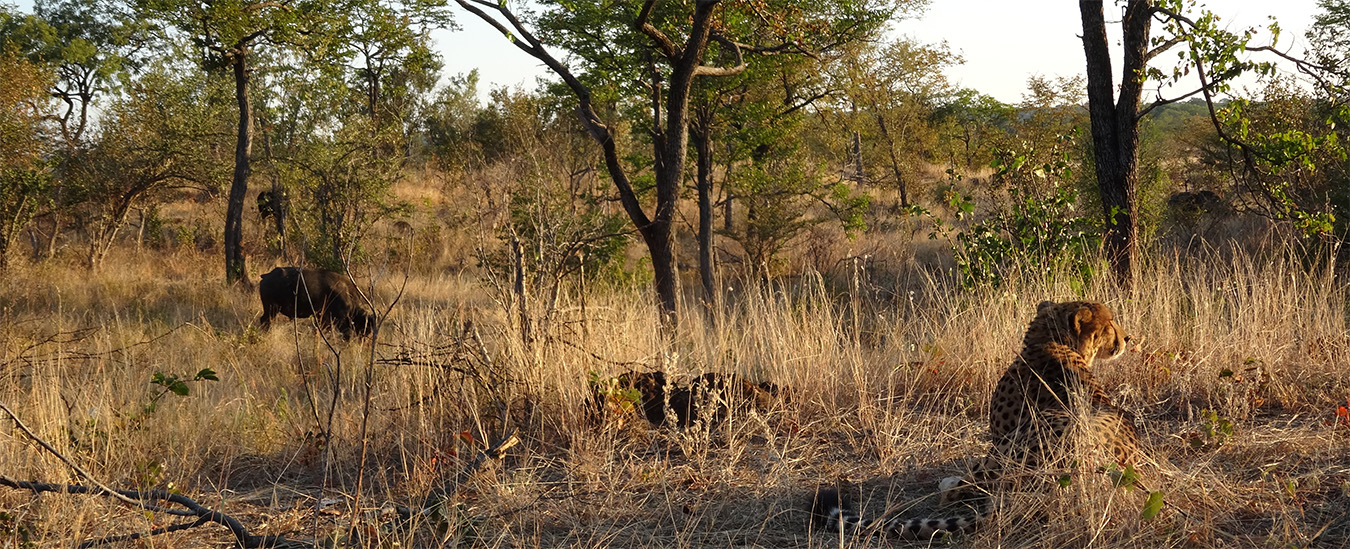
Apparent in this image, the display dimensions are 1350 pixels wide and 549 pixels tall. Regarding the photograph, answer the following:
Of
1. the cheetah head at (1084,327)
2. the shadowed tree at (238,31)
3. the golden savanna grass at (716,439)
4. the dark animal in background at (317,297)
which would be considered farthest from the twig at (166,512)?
the shadowed tree at (238,31)

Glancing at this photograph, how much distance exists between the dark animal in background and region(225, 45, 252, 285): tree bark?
4818 mm

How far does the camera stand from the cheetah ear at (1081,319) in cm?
341

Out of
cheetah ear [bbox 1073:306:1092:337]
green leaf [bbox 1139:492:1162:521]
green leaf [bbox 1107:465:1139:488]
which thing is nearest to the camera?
green leaf [bbox 1139:492:1162:521]

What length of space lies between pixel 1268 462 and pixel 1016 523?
4.27 ft

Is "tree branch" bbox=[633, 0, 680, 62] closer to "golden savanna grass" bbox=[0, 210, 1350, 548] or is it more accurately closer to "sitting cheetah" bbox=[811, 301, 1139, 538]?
"golden savanna grass" bbox=[0, 210, 1350, 548]

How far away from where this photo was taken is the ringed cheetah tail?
3023 mm

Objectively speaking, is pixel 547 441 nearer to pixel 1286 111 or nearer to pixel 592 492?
pixel 592 492

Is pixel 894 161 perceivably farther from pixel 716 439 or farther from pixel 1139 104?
pixel 716 439

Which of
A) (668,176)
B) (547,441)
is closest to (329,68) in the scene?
(668,176)

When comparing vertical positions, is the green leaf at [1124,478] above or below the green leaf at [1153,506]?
above

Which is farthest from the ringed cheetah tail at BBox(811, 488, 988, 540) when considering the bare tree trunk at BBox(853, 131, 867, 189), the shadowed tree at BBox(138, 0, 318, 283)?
the bare tree trunk at BBox(853, 131, 867, 189)

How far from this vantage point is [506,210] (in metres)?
4.40

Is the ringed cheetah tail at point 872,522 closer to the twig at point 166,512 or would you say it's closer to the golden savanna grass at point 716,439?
the golden savanna grass at point 716,439

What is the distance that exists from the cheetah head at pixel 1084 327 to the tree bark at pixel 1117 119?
408 centimetres
